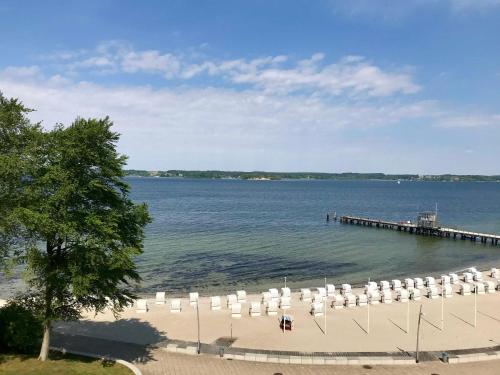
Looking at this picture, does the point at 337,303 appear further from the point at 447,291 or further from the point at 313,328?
the point at 447,291

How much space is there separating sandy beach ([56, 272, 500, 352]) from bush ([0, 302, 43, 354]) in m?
4.28

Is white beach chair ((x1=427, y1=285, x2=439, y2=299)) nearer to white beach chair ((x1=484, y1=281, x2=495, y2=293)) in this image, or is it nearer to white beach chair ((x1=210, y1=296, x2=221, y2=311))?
white beach chair ((x1=484, y1=281, x2=495, y2=293))

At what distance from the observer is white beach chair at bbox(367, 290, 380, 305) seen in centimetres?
2869

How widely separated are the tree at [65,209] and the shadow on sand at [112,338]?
3.61m

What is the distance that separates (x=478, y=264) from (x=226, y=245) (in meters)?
29.1

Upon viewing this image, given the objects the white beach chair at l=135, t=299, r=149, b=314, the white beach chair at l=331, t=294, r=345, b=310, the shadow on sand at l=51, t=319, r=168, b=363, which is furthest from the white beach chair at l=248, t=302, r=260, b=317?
the white beach chair at l=135, t=299, r=149, b=314

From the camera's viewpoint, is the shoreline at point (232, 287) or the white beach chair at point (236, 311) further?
the shoreline at point (232, 287)

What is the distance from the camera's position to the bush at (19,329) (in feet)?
57.3

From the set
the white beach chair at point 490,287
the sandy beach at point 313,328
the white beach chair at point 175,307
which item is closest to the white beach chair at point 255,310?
the sandy beach at point 313,328

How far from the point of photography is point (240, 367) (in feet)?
59.7

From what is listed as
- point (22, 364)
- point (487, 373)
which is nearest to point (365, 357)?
point (487, 373)

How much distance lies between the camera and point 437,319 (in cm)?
2577

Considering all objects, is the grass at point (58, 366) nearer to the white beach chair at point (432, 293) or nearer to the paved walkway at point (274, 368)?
the paved walkway at point (274, 368)

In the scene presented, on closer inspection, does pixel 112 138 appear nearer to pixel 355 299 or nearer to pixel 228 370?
pixel 228 370
